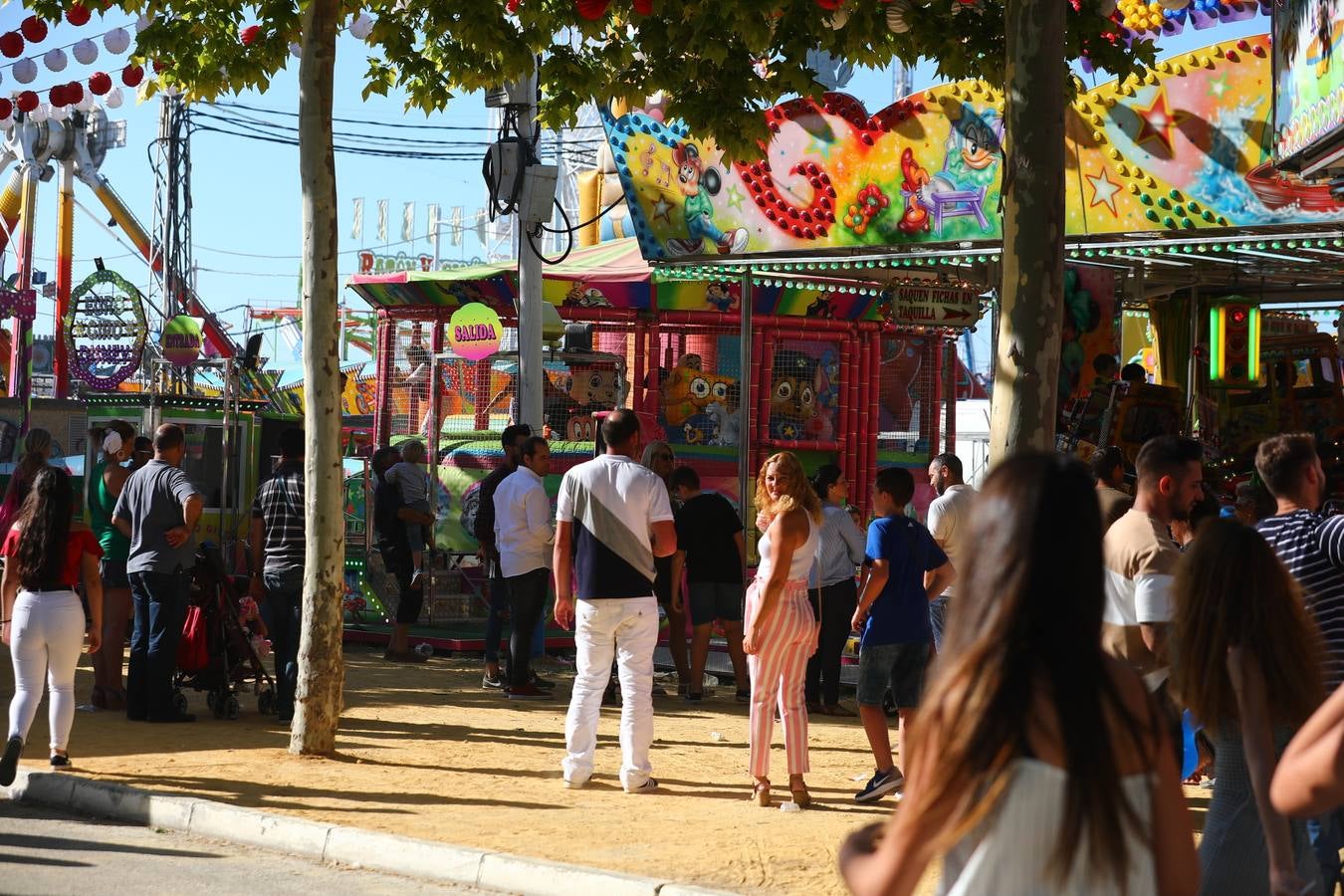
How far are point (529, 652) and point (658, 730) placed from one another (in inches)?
80.0

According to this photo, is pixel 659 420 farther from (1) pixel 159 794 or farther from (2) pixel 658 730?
(1) pixel 159 794

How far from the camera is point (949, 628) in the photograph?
8.69ft

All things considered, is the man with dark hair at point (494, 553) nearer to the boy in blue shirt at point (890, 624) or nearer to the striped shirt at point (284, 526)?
the striped shirt at point (284, 526)

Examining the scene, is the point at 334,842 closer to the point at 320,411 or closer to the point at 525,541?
the point at 320,411

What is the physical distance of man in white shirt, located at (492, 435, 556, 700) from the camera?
12.4 metres

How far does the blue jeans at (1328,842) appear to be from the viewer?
479 cm

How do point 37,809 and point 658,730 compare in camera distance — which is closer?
point 37,809

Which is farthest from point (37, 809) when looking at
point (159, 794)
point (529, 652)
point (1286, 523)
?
point (1286, 523)

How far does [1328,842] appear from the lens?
480 centimetres

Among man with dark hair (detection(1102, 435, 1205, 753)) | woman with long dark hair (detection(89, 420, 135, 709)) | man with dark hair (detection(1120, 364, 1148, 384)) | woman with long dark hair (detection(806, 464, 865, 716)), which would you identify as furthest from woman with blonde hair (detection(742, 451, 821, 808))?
man with dark hair (detection(1120, 364, 1148, 384))

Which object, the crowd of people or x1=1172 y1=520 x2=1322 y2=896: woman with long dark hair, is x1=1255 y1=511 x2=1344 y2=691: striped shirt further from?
x1=1172 y1=520 x2=1322 y2=896: woman with long dark hair

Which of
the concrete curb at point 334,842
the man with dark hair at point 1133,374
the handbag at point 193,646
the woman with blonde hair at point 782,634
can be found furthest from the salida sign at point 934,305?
the concrete curb at point 334,842

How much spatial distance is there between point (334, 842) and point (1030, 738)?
18.1ft

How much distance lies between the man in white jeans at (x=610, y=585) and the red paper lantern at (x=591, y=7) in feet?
7.41
